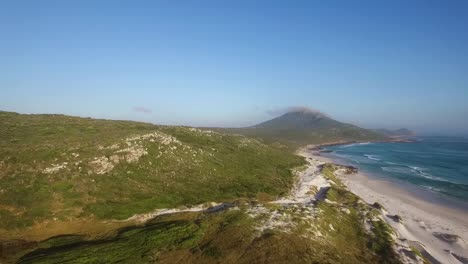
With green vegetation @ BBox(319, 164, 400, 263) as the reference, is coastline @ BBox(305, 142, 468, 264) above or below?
below

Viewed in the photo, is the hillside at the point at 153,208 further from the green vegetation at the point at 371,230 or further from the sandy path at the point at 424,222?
the sandy path at the point at 424,222

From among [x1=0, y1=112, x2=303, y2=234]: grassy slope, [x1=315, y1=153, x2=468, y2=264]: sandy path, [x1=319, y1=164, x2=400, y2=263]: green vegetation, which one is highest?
[x1=0, y1=112, x2=303, y2=234]: grassy slope

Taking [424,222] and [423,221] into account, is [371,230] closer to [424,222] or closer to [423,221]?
[424,222]

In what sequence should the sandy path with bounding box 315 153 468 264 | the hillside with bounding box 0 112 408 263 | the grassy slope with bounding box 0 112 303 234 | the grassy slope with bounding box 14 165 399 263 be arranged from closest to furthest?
the grassy slope with bounding box 14 165 399 263 → the hillside with bounding box 0 112 408 263 → the sandy path with bounding box 315 153 468 264 → the grassy slope with bounding box 0 112 303 234

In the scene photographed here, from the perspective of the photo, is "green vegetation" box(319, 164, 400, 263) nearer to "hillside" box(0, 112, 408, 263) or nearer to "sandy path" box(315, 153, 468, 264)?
"hillside" box(0, 112, 408, 263)

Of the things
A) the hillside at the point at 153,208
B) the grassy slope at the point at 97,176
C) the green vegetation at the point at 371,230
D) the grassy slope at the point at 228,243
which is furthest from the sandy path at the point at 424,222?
the grassy slope at the point at 97,176

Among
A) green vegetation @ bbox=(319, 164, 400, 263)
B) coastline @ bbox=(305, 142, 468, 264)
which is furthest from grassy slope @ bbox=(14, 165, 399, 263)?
coastline @ bbox=(305, 142, 468, 264)
